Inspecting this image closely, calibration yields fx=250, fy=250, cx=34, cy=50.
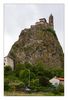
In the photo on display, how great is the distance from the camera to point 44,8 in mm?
1934

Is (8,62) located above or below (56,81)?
above

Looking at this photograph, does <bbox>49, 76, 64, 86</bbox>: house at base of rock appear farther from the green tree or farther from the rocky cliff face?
the green tree

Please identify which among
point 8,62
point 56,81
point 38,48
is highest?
point 38,48

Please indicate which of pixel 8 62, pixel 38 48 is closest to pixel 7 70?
pixel 8 62

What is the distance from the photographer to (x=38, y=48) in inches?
75.8

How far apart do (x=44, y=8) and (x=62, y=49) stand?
1.14 ft

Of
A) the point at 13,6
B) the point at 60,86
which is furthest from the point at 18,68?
the point at 13,6

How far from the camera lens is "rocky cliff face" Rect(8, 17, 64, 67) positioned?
1.91 meters

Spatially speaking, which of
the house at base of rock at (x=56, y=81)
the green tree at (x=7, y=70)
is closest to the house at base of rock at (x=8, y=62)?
the green tree at (x=7, y=70)

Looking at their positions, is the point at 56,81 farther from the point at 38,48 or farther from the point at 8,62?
the point at 8,62

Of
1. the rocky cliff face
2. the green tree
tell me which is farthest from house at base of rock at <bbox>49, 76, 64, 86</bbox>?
the green tree

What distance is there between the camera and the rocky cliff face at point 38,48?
1.91 metres

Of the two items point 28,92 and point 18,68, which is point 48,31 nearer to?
point 18,68

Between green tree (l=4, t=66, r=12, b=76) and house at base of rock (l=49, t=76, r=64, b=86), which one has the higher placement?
green tree (l=4, t=66, r=12, b=76)
